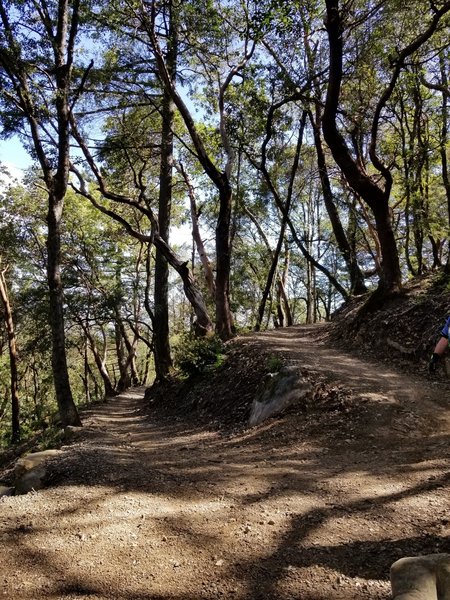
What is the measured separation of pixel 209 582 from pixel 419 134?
1381 centimetres

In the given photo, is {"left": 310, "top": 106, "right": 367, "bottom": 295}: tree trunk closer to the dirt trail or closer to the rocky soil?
the rocky soil

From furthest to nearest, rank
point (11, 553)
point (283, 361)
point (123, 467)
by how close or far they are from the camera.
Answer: point (283, 361), point (123, 467), point (11, 553)

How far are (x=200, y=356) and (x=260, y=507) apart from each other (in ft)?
24.9

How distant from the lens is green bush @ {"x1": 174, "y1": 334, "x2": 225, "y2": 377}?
37.2 feet

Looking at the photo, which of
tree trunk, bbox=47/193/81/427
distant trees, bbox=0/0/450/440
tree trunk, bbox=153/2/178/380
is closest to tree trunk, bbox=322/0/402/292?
distant trees, bbox=0/0/450/440

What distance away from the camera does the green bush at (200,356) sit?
1135 cm

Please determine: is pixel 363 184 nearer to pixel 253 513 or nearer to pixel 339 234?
pixel 339 234

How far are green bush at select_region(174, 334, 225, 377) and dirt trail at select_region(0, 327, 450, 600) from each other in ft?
15.0

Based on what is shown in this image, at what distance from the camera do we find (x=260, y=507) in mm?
4004

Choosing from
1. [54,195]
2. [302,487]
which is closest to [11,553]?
[302,487]

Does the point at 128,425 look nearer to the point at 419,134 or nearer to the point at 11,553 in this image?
the point at 11,553

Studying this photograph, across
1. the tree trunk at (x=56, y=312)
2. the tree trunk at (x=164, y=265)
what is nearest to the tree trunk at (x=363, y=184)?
the tree trunk at (x=56, y=312)

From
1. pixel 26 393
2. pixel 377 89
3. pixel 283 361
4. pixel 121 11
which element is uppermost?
pixel 121 11

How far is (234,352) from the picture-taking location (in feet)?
37.2
